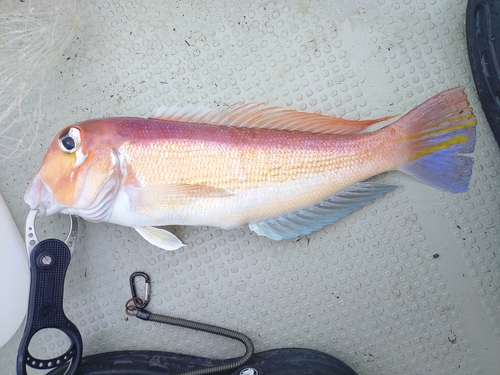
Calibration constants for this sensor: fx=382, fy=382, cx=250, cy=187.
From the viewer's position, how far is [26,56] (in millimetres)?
1801

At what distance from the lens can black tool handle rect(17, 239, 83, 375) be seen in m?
1.55

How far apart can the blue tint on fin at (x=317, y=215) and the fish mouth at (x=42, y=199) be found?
0.78 metres

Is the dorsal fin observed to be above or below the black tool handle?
above

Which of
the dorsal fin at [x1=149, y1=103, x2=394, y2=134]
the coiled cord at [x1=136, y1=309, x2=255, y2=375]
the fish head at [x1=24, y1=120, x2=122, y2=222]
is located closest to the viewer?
the fish head at [x1=24, y1=120, x2=122, y2=222]

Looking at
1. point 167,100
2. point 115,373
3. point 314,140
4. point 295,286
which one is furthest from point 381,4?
point 115,373

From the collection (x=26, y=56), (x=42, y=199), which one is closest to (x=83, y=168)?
(x=42, y=199)

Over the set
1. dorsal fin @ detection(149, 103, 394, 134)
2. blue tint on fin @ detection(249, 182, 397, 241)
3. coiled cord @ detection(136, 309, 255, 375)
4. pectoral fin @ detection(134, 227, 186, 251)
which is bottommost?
coiled cord @ detection(136, 309, 255, 375)

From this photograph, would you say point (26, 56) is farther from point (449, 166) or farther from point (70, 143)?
point (449, 166)

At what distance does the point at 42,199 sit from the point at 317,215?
3.59 ft

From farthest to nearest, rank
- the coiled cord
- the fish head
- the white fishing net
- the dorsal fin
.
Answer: the white fishing net, the coiled cord, the dorsal fin, the fish head

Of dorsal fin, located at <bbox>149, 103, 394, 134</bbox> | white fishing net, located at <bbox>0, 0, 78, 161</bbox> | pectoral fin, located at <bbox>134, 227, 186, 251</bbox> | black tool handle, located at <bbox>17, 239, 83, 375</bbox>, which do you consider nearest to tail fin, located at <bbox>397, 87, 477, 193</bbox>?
dorsal fin, located at <bbox>149, 103, 394, 134</bbox>

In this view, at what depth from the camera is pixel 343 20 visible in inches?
69.7

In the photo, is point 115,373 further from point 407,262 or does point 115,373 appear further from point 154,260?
point 407,262

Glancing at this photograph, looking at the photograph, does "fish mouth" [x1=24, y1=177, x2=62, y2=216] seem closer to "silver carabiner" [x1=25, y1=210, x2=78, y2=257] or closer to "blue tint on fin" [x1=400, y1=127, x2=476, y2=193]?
"silver carabiner" [x1=25, y1=210, x2=78, y2=257]
